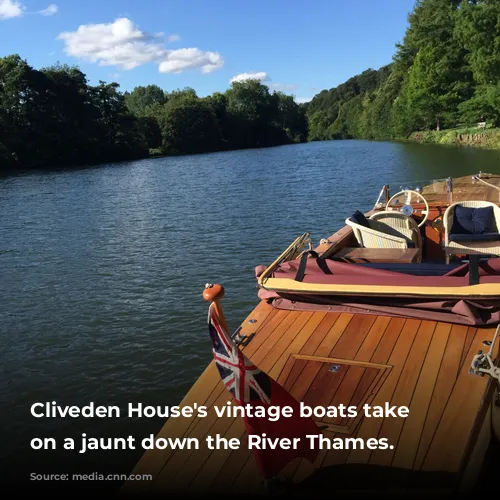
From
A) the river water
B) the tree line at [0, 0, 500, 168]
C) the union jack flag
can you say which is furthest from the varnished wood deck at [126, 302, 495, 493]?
the tree line at [0, 0, 500, 168]

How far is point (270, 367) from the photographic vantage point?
456 centimetres

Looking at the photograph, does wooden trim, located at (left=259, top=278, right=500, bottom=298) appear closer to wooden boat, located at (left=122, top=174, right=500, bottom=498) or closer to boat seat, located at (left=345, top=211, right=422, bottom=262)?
wooden boat, located at (left=122, top=174, right=500, bottom=498)

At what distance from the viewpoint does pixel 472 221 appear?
7617 mm

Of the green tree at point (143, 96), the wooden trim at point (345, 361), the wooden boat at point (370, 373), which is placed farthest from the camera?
the green tree at point (143, 96)

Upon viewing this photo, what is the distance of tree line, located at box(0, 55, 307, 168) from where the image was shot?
60.0 m

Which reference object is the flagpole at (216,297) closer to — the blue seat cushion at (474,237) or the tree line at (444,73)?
the blue seat cushion at (474,237)

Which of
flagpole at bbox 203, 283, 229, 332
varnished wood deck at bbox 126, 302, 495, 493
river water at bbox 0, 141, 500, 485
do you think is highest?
flagpole at bbox 203, 283, 229, 332

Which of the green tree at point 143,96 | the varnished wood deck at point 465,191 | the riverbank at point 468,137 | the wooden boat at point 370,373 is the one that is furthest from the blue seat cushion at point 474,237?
the green tree at point 143,96

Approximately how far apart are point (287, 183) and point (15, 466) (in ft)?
79.6

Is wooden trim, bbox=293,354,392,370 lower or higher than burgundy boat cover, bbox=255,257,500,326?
lower

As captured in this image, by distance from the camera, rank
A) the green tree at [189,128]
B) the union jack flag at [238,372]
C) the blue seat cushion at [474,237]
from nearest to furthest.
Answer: the union jack flag at [238,372] → the blue seat cushion at [474,237] → the green tree at [189,128]

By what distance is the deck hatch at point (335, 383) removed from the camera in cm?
379

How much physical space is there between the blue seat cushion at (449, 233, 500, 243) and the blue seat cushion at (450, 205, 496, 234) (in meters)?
0.27

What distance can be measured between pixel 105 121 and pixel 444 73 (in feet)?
140
